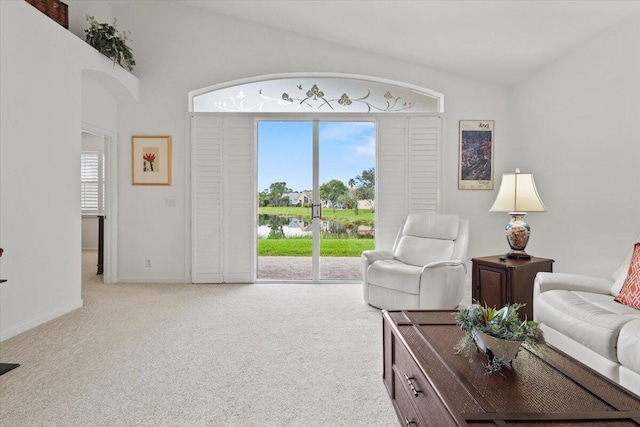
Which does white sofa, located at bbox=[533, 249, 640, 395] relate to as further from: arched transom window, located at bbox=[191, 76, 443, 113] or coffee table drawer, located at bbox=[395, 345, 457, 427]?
arched transom window, located at bbox=[191, 76, 443, 113]

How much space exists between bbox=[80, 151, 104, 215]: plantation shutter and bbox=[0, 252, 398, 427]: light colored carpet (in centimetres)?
444

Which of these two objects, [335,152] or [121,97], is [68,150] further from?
[335,152]

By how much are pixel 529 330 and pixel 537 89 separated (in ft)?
12.2

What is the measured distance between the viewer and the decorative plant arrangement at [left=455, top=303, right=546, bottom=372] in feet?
4.72

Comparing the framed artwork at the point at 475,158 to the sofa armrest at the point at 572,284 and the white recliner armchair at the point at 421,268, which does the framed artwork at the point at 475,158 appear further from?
the sofa armrest at the point at 572,284

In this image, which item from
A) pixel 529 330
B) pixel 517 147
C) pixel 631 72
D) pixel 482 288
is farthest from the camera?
pixel 517 147

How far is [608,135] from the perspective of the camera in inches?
124

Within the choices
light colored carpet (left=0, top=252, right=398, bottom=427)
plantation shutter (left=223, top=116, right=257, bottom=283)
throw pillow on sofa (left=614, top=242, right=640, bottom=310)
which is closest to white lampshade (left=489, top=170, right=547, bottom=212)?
throw pillow on sofa (left=614, top=242, right=640, bottom=310)

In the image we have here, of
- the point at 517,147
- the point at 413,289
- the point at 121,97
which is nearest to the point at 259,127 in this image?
the point at 121,97

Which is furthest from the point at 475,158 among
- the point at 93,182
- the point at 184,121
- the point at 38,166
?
the point at 93,182

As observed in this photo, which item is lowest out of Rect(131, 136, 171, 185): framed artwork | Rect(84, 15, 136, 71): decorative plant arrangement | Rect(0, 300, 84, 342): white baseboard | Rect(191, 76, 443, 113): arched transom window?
Rect(0, 300, 84, 342): white baseboard

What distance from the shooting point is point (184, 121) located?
4934mm

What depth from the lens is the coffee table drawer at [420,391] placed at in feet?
4.09

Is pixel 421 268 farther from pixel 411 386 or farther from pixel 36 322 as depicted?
pixel 36 322
